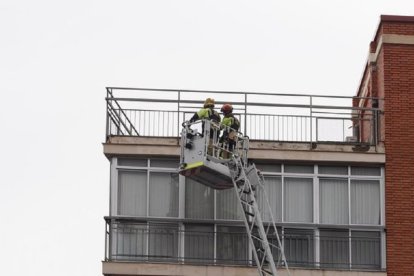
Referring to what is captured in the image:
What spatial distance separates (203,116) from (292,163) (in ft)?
11.5

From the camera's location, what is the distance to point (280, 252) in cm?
3366

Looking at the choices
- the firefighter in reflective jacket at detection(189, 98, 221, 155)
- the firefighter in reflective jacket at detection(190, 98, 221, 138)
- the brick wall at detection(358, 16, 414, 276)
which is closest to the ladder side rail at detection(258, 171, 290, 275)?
the firefighter in reflective jacket at detection(189, 98, 221, 155)

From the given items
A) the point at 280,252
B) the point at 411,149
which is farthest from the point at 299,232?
the point at 411,149

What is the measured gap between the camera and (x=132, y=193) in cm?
3431

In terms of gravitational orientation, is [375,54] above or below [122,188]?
above

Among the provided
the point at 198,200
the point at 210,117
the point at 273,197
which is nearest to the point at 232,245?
the point at 198,200

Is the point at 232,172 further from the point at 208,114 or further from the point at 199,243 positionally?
the point at 199,243

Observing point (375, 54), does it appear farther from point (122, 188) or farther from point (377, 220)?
point (122, 188)

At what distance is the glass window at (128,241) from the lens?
111 feet

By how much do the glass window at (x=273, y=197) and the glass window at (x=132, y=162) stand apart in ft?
9.62

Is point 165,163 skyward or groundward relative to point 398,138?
groundward

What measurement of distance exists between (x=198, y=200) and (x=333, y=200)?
3.40m

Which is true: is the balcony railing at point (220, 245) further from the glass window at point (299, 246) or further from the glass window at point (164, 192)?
the glass window at point (164, 192)

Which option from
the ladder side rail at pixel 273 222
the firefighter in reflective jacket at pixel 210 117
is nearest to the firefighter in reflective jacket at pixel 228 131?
the firefighter in reflective jacket at pixel 210 117
